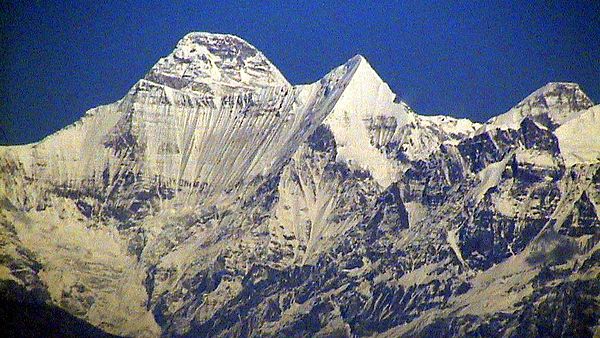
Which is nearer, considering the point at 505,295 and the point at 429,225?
the point at 505,295

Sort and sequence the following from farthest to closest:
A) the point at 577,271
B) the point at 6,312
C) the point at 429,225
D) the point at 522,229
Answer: the point at 429,225
the point at 522,229
the point at 577,271
the point at 6,312

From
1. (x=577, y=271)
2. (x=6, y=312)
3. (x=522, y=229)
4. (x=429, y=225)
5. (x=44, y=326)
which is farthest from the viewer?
(x=429, y=225)

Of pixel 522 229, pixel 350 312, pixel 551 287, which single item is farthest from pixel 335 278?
pixel 551 287

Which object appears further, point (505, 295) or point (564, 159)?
point (564, 159)

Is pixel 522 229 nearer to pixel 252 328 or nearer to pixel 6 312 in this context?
pixel 252 328

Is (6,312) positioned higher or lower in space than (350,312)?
higher

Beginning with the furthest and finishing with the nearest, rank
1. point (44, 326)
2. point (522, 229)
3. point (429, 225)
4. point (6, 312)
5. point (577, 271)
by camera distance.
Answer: point (429, 225), point (522, 229), point (577, 271), point (44, 326), point (6, 312)

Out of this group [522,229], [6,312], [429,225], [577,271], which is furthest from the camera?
[429,225]

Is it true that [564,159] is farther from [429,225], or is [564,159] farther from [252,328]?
[252,328]

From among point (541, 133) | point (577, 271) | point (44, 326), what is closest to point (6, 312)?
point (44, 326)
